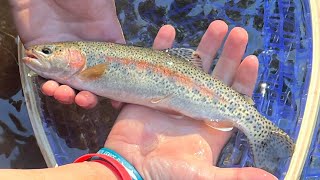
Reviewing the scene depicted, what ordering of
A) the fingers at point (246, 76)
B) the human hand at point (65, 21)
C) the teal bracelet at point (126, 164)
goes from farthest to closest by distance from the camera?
the human hand at point (65, 21) → the fingers at point (246, 76) → the teal bracelet at point (126, 164)

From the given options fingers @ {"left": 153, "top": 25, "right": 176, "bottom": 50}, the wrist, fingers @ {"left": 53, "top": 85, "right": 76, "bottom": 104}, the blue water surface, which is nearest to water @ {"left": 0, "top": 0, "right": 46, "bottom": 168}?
the blue water surface

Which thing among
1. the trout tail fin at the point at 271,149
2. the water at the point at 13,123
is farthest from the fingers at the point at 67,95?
the trout tail fin at the point at 271,149

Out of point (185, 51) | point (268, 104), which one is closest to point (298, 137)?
point (268, 104)

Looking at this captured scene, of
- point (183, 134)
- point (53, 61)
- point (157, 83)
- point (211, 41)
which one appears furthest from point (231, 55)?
point (53, 61)

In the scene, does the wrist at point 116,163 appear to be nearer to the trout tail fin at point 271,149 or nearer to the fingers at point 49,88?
the fingers at point 49,88

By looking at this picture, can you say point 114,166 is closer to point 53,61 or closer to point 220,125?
point 220,125

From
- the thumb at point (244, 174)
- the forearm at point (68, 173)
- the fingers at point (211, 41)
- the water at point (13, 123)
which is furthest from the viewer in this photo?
the water at point (13, 123)

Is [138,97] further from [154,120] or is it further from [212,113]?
[212,113]
